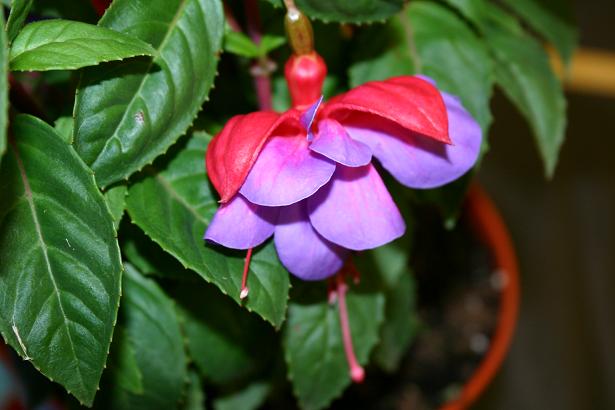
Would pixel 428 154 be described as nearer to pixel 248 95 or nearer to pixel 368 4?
pixel 368 4

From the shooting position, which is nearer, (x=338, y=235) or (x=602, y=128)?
(x=338, y=235)

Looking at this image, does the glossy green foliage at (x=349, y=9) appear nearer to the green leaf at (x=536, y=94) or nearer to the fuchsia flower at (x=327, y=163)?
the fuchsia flower at (x=327, y=163)

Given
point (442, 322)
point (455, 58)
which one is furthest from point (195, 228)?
point (442, 322)

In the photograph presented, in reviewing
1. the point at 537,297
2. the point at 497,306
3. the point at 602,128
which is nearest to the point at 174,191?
the point at 497,306

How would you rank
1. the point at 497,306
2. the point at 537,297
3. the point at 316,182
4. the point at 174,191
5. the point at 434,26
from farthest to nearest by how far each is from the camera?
the point at 537,297, the point at 497,306, the point at 434,26, the point at 174,191, the point at 316,182

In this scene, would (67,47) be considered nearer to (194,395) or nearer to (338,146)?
(338,146)

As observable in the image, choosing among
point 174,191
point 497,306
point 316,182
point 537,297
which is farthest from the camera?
point 537,297
